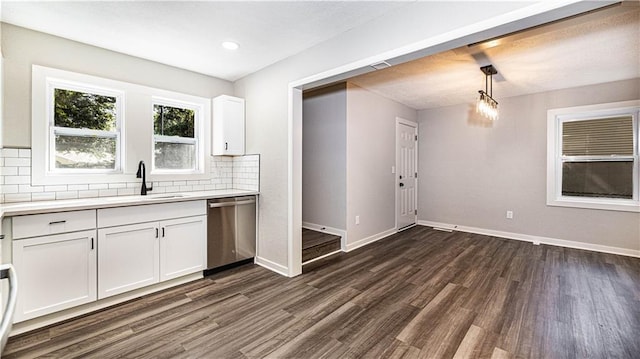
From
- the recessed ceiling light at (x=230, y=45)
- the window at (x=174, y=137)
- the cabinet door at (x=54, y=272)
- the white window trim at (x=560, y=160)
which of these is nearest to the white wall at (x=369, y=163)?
the recessed ceiling light at (x=230, y=45)

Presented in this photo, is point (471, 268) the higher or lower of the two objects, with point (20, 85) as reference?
lower

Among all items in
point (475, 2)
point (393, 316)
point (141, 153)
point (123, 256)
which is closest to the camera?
point (475, 2)

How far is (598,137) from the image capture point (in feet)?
13.8

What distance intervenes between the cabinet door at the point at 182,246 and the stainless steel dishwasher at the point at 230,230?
9 centimetres

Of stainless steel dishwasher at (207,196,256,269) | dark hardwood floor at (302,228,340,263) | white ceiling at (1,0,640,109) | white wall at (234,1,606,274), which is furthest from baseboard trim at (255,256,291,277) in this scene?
white ceiling at (1,0,640,109)

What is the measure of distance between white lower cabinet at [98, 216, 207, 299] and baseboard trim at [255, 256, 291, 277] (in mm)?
688

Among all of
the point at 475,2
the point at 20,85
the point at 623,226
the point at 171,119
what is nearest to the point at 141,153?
the point at 171,119

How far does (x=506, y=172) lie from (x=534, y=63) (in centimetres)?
212

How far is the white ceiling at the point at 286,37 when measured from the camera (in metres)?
2.21

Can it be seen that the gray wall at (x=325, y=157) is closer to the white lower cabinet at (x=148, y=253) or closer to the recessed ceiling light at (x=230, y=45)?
the recessed ceiling light at (x=230, y=45)

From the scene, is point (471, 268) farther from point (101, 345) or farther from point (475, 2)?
point (101, 345)

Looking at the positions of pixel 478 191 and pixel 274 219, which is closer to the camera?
pixel 274 219

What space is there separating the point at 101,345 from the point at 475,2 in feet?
11.1

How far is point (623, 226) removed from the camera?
155 inches
